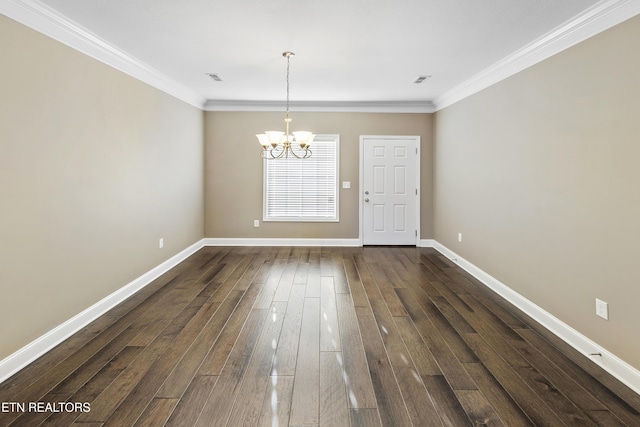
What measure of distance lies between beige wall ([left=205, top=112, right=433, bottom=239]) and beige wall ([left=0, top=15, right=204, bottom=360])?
1803mm

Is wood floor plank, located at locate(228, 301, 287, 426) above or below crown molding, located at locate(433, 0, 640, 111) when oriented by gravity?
below

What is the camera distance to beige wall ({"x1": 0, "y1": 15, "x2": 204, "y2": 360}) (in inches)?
95.4

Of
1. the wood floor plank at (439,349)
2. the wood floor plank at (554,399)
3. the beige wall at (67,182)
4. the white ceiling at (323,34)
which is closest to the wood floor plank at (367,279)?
the wood floor plank at (439,349)

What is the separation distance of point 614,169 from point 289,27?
268 centimetres

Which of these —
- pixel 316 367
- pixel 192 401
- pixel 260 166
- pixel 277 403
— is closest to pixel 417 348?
pixel 316 367

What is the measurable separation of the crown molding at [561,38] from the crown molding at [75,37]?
395 centimetres

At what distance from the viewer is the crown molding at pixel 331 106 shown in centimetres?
628

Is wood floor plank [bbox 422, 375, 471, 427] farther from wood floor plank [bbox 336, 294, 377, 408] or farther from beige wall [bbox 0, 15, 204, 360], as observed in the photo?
beige wall [bbox 0, 15, 204, 360]

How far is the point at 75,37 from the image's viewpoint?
2.99 meters

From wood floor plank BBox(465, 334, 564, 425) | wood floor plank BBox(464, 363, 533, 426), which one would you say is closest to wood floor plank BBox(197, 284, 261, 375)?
wood floor plank BBox(464, 363, 533, 426)

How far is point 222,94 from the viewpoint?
5.70 m

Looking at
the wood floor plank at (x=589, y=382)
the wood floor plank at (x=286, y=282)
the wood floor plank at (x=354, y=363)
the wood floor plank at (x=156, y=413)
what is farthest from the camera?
the wood floor plank at (x=286, y=282)

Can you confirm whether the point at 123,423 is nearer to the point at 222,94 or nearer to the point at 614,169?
the point at 614,169

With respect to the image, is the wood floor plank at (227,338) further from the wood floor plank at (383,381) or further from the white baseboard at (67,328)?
the white baseboard at (67,328)
